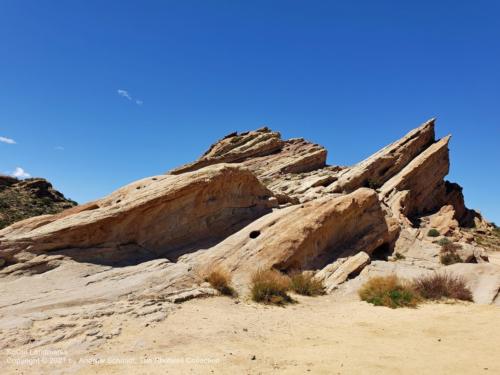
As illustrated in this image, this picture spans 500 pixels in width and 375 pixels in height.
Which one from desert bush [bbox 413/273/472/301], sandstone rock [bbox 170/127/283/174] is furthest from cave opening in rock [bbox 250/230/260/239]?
sandstone rock [bbox 170/127/283/174]

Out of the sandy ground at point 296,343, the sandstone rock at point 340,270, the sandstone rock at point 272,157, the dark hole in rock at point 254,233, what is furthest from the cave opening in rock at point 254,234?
the sandstone rock at point 272,157

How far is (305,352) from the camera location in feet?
25.1

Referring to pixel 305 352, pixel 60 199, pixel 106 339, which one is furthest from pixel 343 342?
pixel 60 199

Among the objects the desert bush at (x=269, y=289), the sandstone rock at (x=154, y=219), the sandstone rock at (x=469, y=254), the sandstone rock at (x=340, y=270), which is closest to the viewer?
the desert bush at (x=269, y=289)

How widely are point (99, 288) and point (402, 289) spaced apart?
10.1 meters

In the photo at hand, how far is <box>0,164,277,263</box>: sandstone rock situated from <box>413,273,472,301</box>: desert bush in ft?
24.9

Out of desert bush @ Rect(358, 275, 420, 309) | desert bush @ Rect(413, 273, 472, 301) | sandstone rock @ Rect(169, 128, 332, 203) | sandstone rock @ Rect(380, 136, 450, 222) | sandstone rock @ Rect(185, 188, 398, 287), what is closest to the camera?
desert bush @ Rect(358, 275, 420, 309)

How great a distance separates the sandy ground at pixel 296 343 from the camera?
671cm

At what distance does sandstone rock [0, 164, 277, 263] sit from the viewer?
43.0 ft

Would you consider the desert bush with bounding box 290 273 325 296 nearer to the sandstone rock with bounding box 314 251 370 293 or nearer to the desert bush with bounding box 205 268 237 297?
the sandstone rock with bounding box 314 251 370 293

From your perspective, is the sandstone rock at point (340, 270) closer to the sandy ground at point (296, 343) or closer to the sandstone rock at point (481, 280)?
the sandy ground at point (296, 343)

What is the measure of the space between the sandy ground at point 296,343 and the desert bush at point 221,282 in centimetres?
41

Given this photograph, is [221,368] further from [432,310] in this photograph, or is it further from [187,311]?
[432,310]

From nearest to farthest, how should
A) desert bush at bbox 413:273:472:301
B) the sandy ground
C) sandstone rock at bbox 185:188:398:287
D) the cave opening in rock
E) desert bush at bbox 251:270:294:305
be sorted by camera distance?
the sandy ground
desert bush at bbox 251:270:294:305
desert bush at bbox 413:273:472:301
sandstone rock at bbox 185:188:398:287
the cave opening in rock
